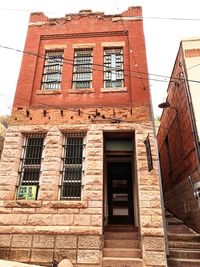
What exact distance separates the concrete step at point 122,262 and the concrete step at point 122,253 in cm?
25

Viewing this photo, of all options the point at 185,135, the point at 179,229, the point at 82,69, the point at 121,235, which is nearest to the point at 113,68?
the point at 82,69

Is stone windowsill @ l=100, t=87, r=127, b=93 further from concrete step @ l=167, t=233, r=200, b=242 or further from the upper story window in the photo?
concrete step @ l=167, t=233, r=200, b=242

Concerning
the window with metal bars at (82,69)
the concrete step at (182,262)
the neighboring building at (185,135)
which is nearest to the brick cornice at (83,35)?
the window with metal bars at (82,69)

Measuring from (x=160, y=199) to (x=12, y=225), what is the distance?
509cm

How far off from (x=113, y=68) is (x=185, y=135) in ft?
14.5

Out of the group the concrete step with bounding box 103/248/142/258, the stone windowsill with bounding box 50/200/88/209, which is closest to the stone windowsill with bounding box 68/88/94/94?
the stone windowsill with bounding box 50/200/88/209

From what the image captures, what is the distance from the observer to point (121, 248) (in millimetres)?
8289

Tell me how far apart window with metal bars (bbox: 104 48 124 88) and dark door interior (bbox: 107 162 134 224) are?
3593 millimetres

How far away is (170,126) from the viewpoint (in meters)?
14.8

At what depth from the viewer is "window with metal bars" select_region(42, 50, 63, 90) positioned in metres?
11.0

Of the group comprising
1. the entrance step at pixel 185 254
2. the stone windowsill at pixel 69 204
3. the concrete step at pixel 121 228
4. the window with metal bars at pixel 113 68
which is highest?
the window with metal bars at pixel 113 68

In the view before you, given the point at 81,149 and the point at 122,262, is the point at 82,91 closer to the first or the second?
the point at 81,149

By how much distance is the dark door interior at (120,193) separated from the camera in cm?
1063

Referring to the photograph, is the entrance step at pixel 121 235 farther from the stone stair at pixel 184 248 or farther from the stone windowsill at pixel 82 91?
the stone windowsill at pixel 82 91
